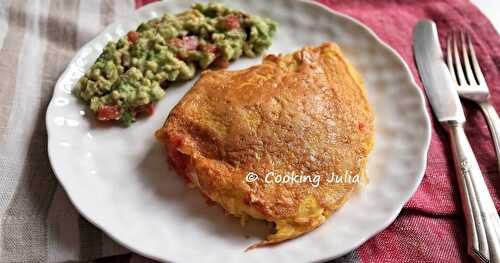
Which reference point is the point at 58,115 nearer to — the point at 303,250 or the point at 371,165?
the point at 303,250

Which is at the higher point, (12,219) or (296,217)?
(296,217)

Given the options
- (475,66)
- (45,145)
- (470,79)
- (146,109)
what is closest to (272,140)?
(146,109)

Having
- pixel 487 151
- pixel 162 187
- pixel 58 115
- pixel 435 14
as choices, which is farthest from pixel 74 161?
pixel 435 14

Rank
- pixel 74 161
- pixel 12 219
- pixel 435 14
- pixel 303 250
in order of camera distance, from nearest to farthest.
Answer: pixel 303 250, pixel 12 219, pixel 74 161, pixel 435 14

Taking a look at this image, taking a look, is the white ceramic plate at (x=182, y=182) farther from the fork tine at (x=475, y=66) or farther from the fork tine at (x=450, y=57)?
the fork tine at (x=475, y=66)

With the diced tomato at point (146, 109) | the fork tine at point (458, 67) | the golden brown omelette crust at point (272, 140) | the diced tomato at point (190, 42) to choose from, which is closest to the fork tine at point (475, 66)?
the fork tine at point (458, 67)

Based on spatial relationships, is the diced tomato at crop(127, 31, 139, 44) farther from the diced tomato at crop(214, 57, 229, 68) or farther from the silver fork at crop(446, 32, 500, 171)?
the silver fork at crop(446, 32, 500, 171)

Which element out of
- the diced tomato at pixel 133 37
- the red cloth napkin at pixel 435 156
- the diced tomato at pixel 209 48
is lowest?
the red cloth napkin at pixel 435 156
